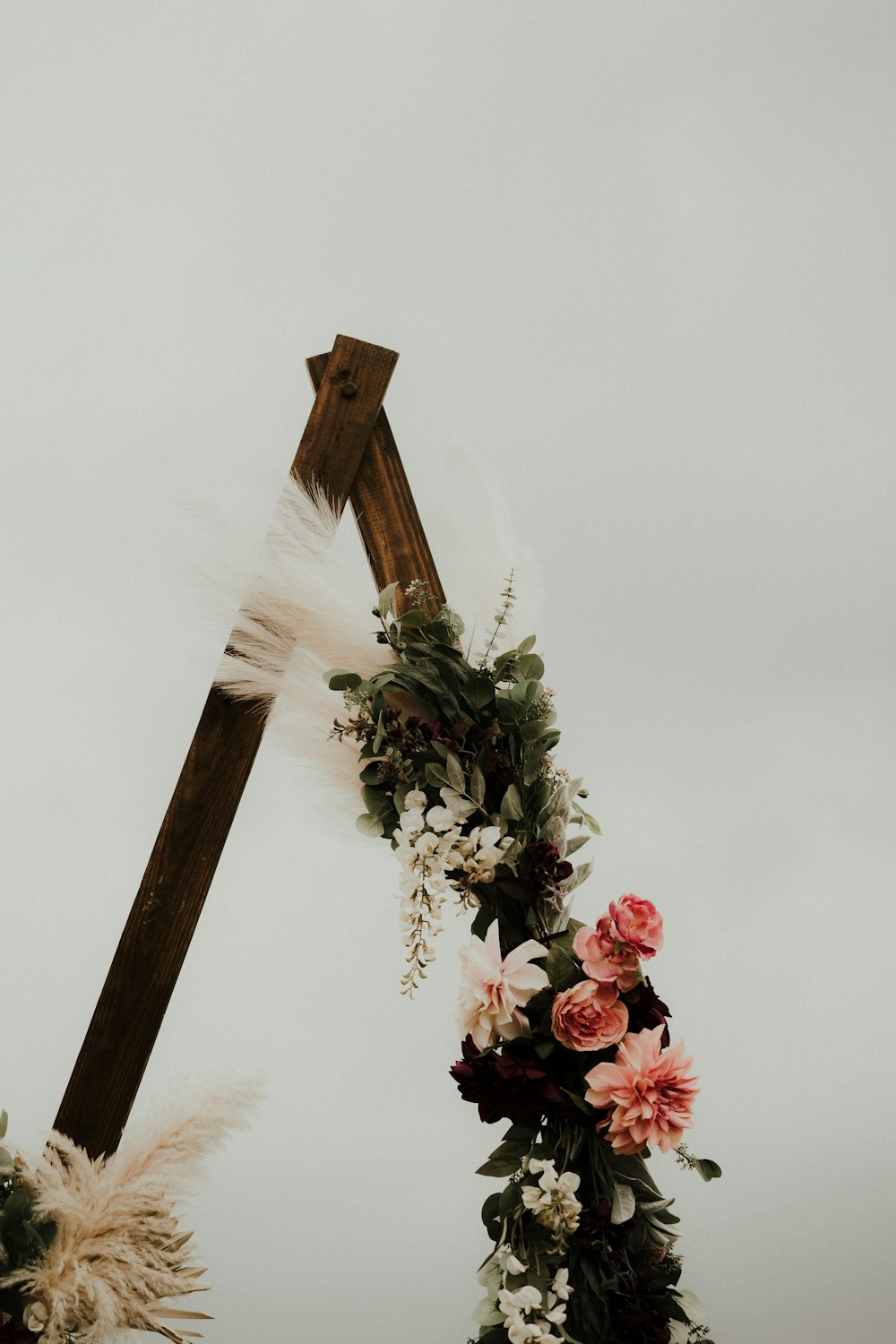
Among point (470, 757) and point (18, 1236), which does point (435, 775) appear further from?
point (18, 1236)

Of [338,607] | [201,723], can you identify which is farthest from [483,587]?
[201,723]

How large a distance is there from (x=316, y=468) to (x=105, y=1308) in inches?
52.3

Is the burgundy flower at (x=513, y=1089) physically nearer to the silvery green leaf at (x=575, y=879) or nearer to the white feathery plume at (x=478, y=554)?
the silvery green leaf at (x=575, y=879)

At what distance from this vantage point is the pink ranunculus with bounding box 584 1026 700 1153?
158 cm

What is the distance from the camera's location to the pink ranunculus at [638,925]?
1.65 m

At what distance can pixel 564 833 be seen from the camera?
181 centimetres

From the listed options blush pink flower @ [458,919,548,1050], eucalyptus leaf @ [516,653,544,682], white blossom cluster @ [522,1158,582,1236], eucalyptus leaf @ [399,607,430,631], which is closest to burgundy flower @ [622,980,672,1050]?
blush pink flower @ [458,919,548,1050]

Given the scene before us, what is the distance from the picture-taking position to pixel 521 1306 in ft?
5.00

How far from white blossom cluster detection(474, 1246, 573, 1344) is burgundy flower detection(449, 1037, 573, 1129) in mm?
187

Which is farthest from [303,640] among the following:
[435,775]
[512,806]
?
[512,806]

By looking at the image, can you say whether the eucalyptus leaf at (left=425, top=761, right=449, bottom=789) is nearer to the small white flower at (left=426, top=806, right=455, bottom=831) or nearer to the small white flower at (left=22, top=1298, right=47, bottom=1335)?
the small white flower at (left=426, top=806, right=455, bottom=831)

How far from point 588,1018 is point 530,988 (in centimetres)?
9

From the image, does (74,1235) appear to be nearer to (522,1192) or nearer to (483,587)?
(522,1192)

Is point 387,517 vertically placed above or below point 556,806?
above
